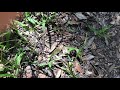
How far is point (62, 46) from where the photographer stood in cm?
235

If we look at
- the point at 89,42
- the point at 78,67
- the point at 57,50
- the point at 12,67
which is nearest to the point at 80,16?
the point at 89,42

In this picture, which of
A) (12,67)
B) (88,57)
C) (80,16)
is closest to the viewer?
(12,67)

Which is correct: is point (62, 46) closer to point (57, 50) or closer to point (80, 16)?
point (57, 50)

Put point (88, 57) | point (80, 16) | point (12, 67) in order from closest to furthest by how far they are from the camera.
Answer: point (12, 67) → point (88, 57) → point (80, 16)

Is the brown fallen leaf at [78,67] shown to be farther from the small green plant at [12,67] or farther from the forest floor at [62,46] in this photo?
the small green plant at [12,67]

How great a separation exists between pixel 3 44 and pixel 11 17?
9.4 inches

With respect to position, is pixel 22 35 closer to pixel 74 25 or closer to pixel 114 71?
pixel 74 25

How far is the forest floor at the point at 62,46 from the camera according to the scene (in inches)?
86.9

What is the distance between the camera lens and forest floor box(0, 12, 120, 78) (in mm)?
2207

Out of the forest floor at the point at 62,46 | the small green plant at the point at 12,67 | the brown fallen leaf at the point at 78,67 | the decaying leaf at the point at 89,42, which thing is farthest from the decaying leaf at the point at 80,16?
the small green plant at the point at 12,67

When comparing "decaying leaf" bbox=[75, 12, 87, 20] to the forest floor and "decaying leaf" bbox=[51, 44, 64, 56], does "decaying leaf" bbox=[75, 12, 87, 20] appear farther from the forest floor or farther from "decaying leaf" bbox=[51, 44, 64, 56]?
"decaying leaf" bbox=[51, 44, 64, 56]

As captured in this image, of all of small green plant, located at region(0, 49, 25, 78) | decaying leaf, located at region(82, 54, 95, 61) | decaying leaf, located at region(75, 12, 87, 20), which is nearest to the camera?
small green plant, located at region(0, 49, 25, 78)

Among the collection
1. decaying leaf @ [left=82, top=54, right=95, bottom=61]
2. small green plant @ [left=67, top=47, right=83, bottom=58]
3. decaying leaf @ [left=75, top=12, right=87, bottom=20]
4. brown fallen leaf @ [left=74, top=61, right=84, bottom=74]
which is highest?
decaying leaf @ [left=75, top=12, right=87, bottom=20]

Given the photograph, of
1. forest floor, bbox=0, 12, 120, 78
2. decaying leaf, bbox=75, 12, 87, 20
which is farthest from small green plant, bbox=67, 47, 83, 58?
decaying leaf, bbox=75, 12, 87, 20
